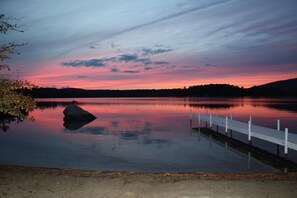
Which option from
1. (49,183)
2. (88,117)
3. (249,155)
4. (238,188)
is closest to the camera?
(238,188)

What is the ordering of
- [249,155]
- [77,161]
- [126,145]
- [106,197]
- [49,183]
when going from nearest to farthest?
[106,197], [49,183], [77,161], [249,155], [126,145]

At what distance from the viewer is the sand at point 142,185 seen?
893 centimetres

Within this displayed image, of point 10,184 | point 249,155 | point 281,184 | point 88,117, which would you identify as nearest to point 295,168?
point 249,155

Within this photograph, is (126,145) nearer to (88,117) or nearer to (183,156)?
(183,156)

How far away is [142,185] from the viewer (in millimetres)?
9945

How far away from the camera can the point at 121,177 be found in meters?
11.4

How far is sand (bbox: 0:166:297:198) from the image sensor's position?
8.93 metres

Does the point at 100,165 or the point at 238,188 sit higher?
the point at 238,188

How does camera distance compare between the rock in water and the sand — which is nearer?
the sand

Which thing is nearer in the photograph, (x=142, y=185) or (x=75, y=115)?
(x=142, y=185)

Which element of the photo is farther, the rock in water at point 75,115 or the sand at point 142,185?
the rock in water at point 75,115

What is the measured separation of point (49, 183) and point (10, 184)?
1.15 meters

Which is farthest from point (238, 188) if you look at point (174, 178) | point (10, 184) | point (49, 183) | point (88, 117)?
point (88, 117)

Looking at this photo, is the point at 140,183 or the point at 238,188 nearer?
the point at 238,188
